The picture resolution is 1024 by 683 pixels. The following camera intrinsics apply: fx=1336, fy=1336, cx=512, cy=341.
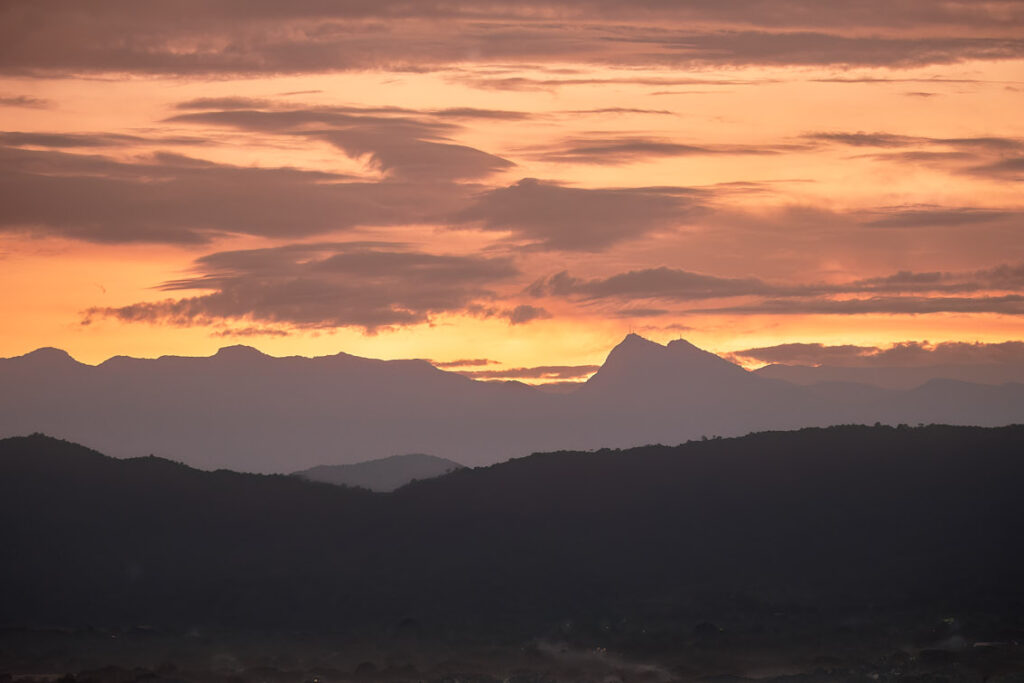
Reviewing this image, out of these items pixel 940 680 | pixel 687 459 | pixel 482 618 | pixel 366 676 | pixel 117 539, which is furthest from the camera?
pixel 687 459

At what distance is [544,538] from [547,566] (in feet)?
16.6

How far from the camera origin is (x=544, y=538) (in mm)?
101375

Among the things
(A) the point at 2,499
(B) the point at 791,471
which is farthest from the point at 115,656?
(B) the point at 791,471

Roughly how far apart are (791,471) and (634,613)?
25.3 metres

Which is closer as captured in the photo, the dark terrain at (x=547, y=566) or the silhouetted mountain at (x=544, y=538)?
the dark terrain at (x=547, y=566)

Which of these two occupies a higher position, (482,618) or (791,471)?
(791,471)

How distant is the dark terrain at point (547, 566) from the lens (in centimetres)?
7825

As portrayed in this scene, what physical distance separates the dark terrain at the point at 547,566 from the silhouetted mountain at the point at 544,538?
22cm

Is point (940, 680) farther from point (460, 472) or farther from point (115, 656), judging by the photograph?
point (460, 472)

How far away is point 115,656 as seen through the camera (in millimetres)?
83000

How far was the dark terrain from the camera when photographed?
257ft

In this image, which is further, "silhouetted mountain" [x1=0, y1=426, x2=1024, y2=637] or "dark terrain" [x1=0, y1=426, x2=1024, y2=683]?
"silhouetted mountain" [x1=0, y1=426, x2=1024, y2=637]

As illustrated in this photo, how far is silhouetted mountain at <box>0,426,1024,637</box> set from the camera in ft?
292

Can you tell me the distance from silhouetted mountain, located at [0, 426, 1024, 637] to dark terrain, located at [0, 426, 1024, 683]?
0.22 m
